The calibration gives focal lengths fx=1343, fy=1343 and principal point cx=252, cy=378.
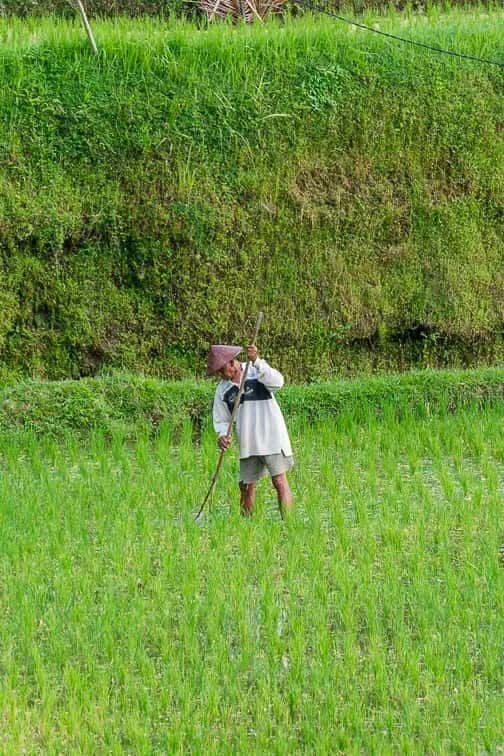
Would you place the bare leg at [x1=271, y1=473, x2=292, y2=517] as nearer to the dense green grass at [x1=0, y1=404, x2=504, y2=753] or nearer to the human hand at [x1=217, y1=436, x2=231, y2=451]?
the dense green grass at [x1=0, y1=404, x2=504, y2=753]

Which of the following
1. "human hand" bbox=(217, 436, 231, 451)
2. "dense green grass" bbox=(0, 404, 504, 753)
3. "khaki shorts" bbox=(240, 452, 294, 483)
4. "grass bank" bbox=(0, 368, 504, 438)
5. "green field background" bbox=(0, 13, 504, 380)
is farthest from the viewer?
"green field background" bbox=(0, 13, 504, 380)

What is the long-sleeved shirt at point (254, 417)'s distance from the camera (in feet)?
18.9

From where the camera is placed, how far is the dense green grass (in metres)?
3.93

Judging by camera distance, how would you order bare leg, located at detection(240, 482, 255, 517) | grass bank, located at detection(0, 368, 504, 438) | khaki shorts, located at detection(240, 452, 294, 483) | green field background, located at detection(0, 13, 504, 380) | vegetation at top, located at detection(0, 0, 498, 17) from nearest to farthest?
khaki shorts, located at detection(240, 452, 294, 483) < bare leg, located at detection(240, 482, 255, 517) < grass bank, located at detection(0, 368, 504, 438) < green field background, located at detection(0, 13, 504, 380) < vegetation at top, located at detection(0, 0, 498, 17)

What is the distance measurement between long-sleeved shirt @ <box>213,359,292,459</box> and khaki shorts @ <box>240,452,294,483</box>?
33 millimetres

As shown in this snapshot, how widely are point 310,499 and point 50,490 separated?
1220 millimetres

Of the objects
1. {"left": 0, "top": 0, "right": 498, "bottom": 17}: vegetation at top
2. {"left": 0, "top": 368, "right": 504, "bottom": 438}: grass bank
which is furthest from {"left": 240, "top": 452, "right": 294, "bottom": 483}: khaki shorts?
{"left": 0, "top": 0, "right": 498, "bottom": 17}: vegetation at top

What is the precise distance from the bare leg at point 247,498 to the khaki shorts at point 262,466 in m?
0.03

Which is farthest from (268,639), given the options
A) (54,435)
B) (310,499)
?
(54,435)

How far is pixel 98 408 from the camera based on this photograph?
738cm

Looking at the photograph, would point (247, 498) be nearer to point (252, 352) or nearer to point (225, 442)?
point (225, 442)

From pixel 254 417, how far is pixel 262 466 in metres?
Answer: 0.22

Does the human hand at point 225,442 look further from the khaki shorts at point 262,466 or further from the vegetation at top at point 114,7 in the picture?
the vegetation at top at point 114,7

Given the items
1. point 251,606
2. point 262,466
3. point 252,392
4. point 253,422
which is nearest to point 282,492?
point 262,466
